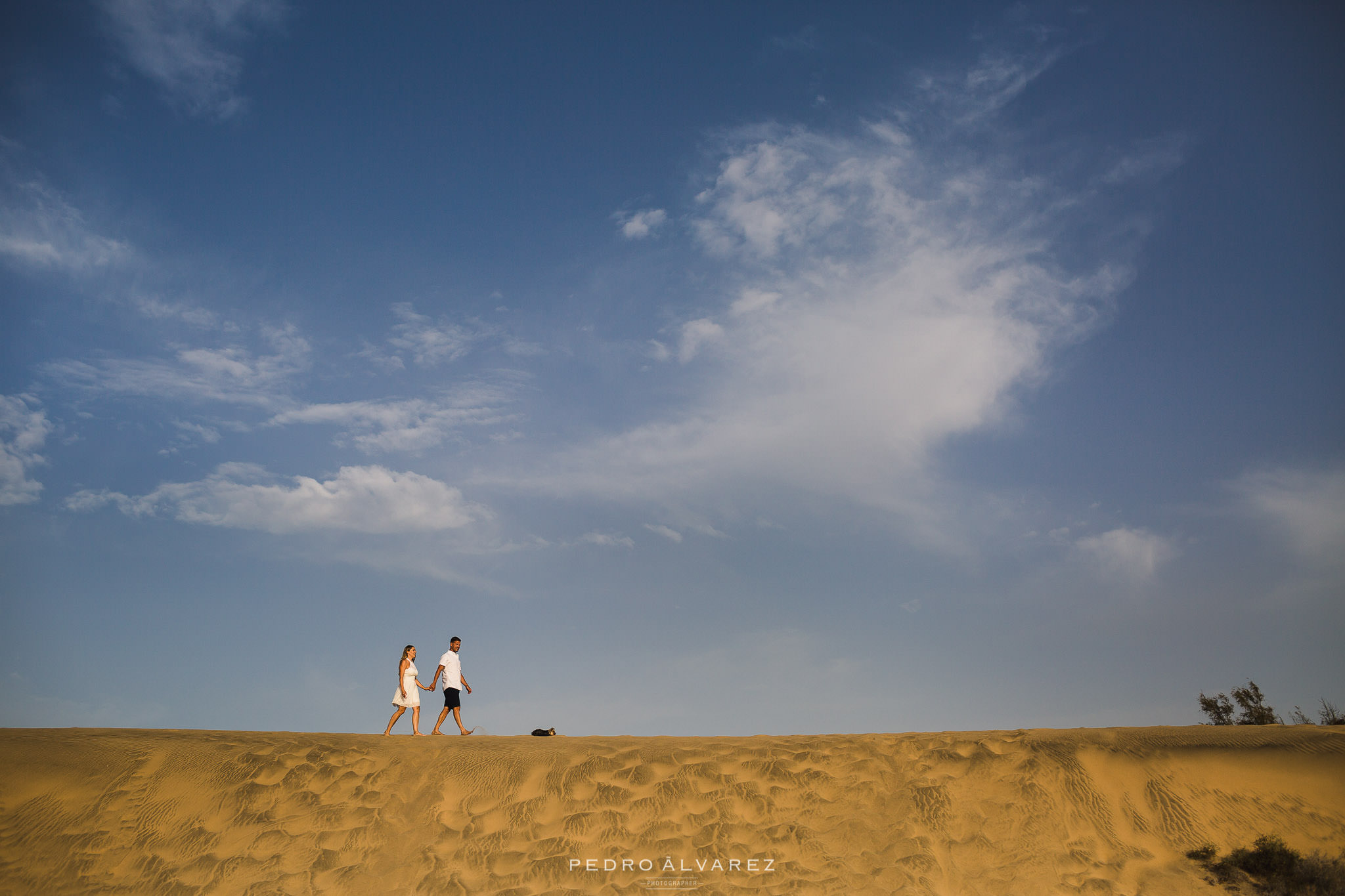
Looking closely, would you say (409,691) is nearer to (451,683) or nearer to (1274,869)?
(451,683)

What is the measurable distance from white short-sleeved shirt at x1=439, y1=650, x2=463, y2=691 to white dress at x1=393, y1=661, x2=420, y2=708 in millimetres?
505

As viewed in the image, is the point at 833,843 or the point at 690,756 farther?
the point at 690,756

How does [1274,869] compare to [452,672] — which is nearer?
[1274,869]

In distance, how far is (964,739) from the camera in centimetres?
1149

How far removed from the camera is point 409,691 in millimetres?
13305

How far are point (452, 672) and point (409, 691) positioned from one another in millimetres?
778

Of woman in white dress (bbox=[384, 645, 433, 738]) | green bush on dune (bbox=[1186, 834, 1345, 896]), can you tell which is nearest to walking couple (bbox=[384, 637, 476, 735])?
woman in white dress (bbox=[384, 645, 433, 738])

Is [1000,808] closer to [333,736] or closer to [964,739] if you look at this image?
[964,739]

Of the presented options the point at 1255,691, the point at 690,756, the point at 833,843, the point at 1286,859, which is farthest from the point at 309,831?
the point at 1255,691

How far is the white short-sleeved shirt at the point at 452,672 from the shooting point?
534 inches

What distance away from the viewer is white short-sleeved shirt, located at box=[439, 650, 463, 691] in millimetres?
13562

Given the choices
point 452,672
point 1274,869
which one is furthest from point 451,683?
point 1274,869

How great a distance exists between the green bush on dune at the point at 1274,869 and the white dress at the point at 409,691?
11.7 m

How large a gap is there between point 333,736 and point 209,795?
1.95 m
